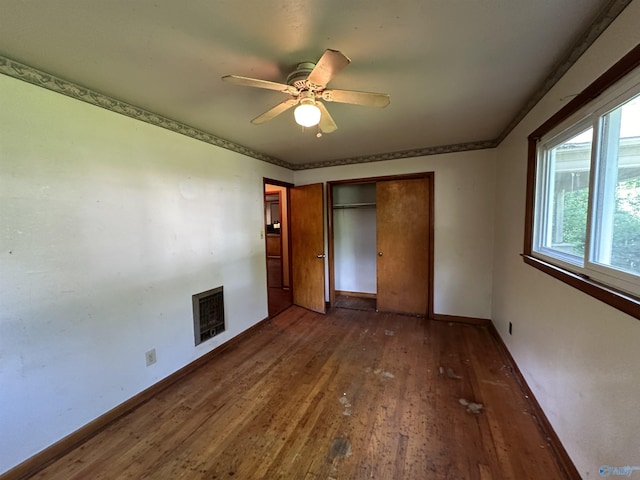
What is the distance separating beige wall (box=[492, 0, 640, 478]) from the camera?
1078mm

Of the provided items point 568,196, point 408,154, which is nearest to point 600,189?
point 568,196

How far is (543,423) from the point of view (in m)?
1.75

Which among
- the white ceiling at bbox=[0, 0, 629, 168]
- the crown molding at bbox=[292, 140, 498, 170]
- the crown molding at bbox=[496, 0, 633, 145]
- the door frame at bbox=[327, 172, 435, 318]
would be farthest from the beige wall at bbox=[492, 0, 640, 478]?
the door frame at bbox=[327, 172, 435, 318]

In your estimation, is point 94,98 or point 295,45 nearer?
point 295,45

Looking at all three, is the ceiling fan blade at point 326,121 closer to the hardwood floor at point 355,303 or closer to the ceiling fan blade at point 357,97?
the ceiling fan blade at point 357,97

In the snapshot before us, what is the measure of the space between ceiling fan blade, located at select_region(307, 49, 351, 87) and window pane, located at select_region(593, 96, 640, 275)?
126cm

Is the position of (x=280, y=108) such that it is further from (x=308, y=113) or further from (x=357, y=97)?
(x=357, y=97)

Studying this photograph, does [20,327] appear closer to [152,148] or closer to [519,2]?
[152,148]

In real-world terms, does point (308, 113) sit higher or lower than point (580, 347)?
higher

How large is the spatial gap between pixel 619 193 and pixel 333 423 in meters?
2.04

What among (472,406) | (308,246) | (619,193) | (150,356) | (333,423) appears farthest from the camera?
(308,246)

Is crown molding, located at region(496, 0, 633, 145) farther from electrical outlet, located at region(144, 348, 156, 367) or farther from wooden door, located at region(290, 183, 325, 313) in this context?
electrical outlet, located at region(144, 348, 156, 367)

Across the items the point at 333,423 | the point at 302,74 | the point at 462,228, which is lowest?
the point at 333,423

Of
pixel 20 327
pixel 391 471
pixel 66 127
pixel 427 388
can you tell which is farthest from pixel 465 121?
pixel 20 327
